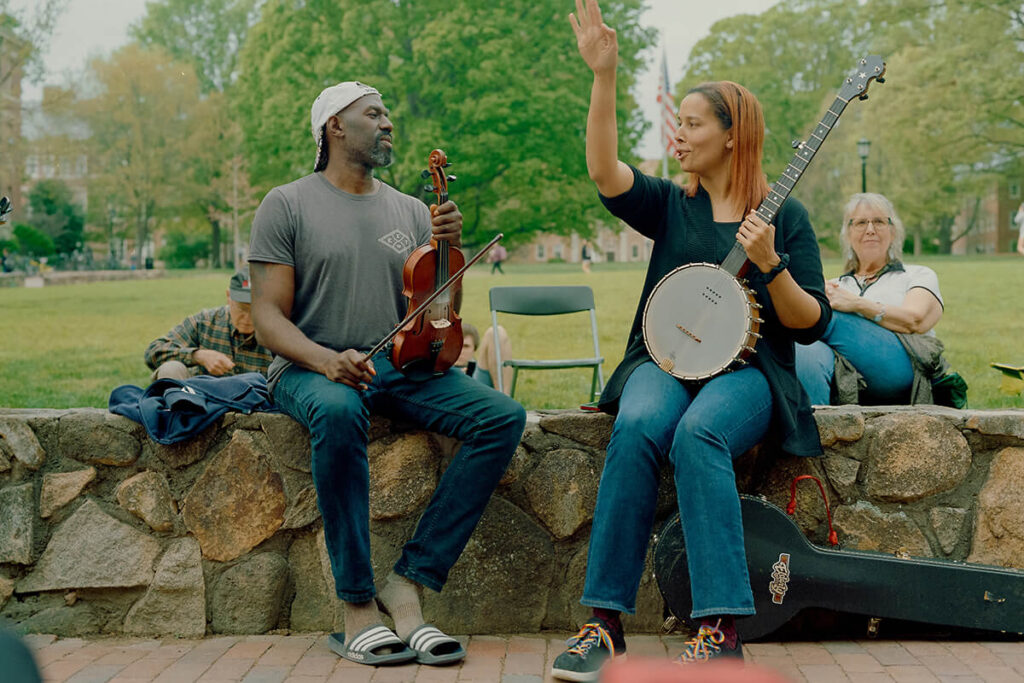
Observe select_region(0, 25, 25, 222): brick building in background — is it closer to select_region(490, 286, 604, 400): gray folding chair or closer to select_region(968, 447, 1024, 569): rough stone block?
select_region(490, 286, 604, 400): gray folding chair

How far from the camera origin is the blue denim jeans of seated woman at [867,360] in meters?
4.12

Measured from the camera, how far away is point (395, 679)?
3.12 meters

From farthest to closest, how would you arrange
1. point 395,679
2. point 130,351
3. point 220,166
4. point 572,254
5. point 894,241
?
point 572,254 < point 220,166 < point 130,351 < point 894,241 < point 395,679

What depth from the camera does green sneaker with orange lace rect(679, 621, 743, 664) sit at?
2920mm

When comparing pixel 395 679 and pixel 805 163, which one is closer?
pixel 395 679

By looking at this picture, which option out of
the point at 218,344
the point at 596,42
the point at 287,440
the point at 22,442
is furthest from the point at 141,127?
the point at 596,42

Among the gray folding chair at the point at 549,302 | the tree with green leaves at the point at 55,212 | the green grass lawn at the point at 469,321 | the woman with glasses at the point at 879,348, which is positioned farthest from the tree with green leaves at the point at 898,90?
the woman with glasses at the point at 879,348

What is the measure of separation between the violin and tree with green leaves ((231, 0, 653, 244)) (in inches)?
908

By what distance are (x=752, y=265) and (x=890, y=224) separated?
1327 millimetres

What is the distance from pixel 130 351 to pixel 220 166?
30.8 m

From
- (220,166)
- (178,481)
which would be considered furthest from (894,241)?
(220,166)

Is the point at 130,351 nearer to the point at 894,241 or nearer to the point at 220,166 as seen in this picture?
the point at 894,241

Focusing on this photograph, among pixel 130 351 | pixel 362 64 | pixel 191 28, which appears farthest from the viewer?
pixel 191 28

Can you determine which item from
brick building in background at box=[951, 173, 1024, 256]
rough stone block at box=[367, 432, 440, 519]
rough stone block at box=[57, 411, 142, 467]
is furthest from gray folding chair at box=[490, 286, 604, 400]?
brick building in background at box=[951, 173, 1024, 256]
